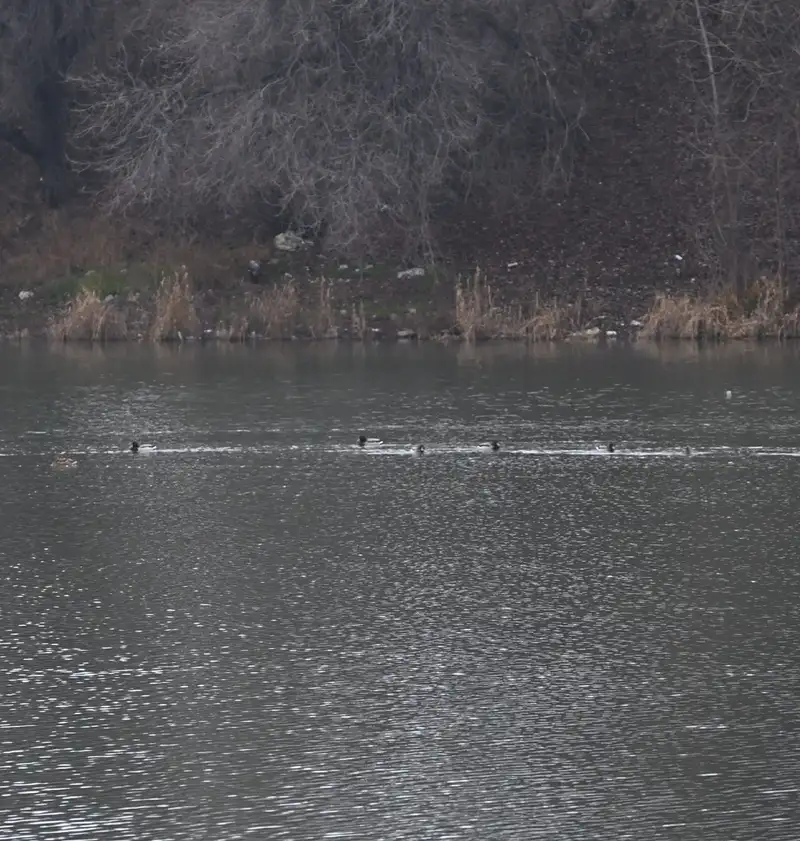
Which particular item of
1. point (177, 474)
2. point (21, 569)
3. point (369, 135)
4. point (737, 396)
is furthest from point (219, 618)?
point (369, 135)

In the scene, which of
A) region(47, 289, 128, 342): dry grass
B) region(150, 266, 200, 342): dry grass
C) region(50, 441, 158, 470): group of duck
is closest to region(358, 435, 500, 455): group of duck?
region(50, 441, 158, 470): group of duck

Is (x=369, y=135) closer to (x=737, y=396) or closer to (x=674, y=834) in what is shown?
(x=737, y=396)

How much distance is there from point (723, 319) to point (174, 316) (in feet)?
35.0

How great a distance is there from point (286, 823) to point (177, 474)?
1067 centimetres

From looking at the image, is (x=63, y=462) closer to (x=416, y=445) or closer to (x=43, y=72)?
(x=416, y=445)

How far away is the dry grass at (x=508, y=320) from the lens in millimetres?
33812

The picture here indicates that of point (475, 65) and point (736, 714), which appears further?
point (475, 65)

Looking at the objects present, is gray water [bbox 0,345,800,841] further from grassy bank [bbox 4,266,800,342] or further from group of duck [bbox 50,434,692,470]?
grassy bank [bbox 4,266,800,342]

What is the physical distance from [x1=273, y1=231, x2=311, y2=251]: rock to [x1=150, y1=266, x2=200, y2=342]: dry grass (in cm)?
409

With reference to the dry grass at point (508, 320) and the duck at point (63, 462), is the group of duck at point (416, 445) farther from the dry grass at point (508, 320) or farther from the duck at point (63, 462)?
the dry grass at point (508, 320)

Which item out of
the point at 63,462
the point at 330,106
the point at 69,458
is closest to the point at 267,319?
the point at 330,106

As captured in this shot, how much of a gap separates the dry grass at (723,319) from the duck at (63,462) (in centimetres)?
1584

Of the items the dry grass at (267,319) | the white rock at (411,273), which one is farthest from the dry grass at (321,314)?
the white rock at (411,273)

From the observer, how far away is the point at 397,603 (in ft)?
42.2
